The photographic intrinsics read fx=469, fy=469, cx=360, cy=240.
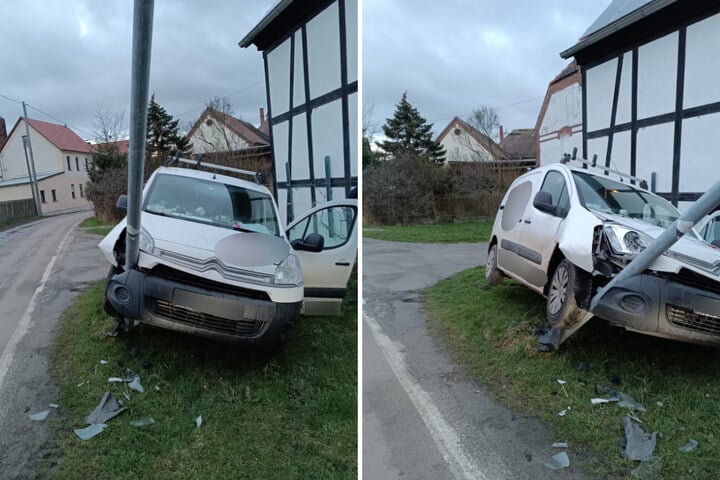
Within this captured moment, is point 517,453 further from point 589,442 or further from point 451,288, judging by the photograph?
point 451,288

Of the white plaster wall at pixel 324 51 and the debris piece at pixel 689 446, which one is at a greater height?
the white plaster wall at pixel 324 51

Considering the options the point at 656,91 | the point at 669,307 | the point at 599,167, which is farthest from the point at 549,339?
the point at 656,91

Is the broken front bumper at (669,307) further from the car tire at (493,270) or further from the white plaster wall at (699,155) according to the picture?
the car tire at (493,270)

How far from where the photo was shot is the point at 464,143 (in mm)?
1529

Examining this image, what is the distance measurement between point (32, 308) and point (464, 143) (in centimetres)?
127

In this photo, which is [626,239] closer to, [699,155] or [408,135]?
[699,155]

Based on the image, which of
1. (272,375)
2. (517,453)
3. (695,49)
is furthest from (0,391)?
(695,49)

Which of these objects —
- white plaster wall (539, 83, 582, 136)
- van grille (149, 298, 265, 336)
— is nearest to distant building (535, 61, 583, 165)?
white plaster wall (539, 83, 582, 136)

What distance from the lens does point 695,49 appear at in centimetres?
119

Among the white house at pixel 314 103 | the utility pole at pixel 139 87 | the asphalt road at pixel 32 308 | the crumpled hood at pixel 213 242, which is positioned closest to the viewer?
the utility pole at pixel 139 87

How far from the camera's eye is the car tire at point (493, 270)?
184cm

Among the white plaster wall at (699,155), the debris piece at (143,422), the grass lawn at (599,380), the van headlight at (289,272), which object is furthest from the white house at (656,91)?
the debris piece at (143,422)

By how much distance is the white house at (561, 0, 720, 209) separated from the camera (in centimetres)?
118

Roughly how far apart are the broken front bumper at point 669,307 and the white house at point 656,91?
0.78 ft
